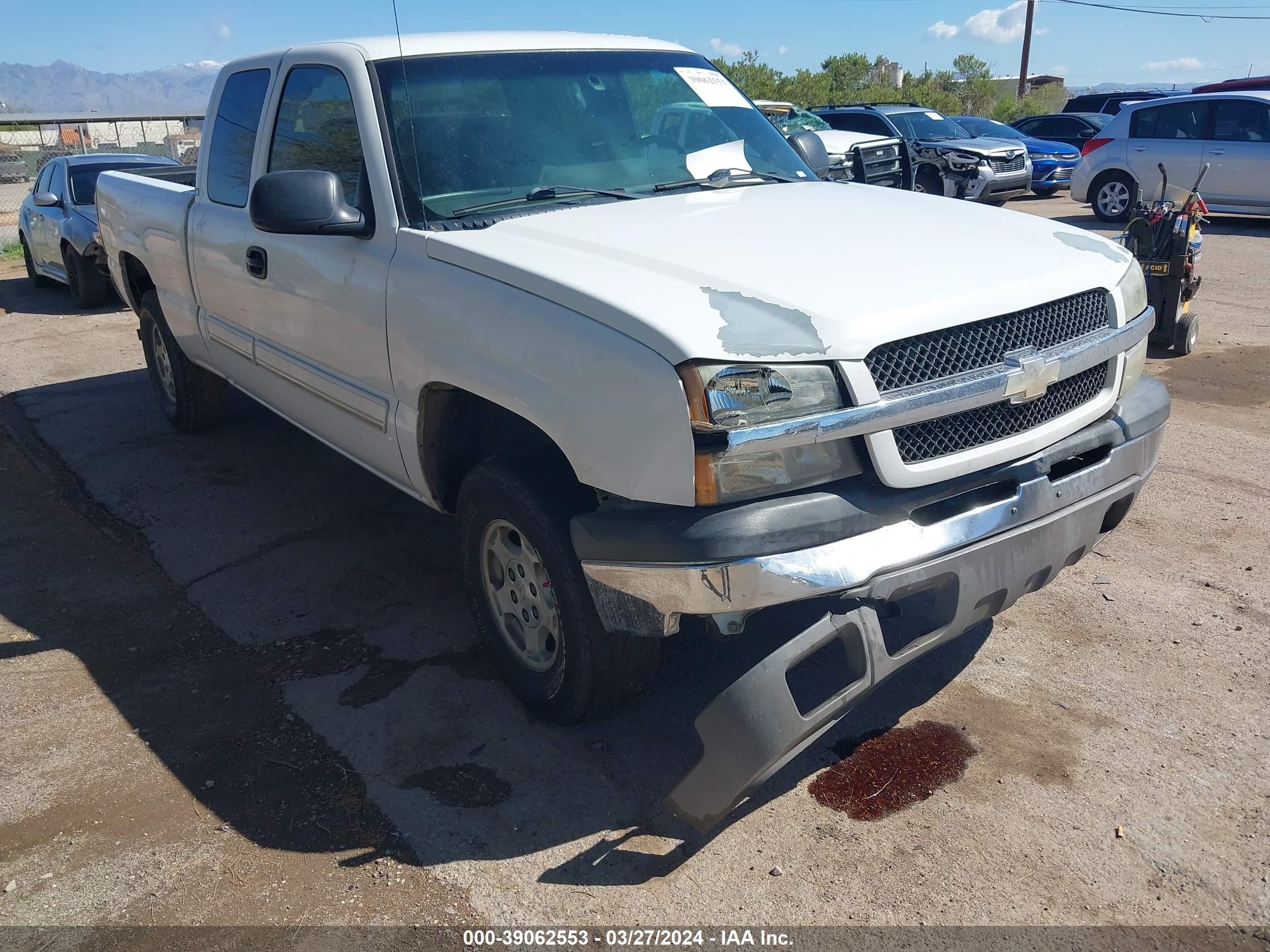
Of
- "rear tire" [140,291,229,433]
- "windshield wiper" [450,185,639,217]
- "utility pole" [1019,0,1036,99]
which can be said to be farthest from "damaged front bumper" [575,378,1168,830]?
"utility pole" [1019,0,1036,99]

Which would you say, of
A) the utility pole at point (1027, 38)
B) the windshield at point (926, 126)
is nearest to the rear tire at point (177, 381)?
the windshield at point (926, 126)

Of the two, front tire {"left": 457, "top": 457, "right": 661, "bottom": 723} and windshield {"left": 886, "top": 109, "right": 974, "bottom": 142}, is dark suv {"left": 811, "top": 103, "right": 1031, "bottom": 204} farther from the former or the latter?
front tire {"left": 457, "top": 457, "right": 661, "bottom": 723}

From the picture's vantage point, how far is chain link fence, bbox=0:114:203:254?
1912 centimetres

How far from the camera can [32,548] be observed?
16.8 feet

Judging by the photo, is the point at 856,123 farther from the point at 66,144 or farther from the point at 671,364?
the point at 66,144

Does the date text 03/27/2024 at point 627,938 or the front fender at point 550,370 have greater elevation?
the front fender at point 550,370

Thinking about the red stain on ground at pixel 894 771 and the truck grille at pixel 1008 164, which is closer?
the red stain on ground at pixel 894 771

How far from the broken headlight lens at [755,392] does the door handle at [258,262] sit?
2549 mm

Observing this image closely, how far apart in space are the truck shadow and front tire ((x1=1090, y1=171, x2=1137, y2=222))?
12.7 metres

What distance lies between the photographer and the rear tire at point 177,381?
20.8 feet

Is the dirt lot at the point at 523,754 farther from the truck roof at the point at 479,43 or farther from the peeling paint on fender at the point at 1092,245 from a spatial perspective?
the truck roof at the point at 479,43

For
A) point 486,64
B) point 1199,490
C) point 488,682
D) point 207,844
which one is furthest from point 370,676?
point 1199,490

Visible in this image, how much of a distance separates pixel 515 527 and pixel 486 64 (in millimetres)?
1818

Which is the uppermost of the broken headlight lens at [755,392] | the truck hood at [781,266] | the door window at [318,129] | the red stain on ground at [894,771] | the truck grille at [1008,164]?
the door window at [318,129]
